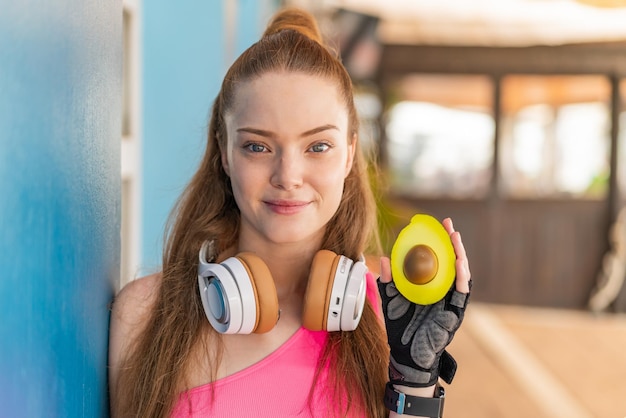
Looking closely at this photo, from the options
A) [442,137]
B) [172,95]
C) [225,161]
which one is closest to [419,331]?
[225,161]

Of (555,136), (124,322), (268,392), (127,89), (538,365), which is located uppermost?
(555,136)

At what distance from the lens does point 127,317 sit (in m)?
1.39

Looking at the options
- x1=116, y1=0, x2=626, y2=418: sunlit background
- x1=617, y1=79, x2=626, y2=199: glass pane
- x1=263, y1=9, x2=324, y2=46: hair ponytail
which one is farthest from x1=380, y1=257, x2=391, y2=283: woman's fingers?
x1=617, y1=79, x2=626, y2=199: glass pane

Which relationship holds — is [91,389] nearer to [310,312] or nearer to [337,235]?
[310,312]

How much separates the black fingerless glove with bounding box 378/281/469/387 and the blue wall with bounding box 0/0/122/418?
46 cm

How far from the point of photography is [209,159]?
159 centimetres

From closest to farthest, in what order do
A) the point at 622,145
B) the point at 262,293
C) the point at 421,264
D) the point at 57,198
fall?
the point at 57,198 < the point at 421,264 < the point at 262,293 < the point at 622,145

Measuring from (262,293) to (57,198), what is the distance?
46cm

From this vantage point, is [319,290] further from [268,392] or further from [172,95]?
[172,95]

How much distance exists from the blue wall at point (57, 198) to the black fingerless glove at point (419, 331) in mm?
465

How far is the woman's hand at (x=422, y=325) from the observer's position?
1.25 meters

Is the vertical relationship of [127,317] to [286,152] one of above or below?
below

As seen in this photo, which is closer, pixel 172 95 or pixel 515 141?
pixel 172 95

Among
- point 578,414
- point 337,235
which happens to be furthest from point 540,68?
point 337,235
